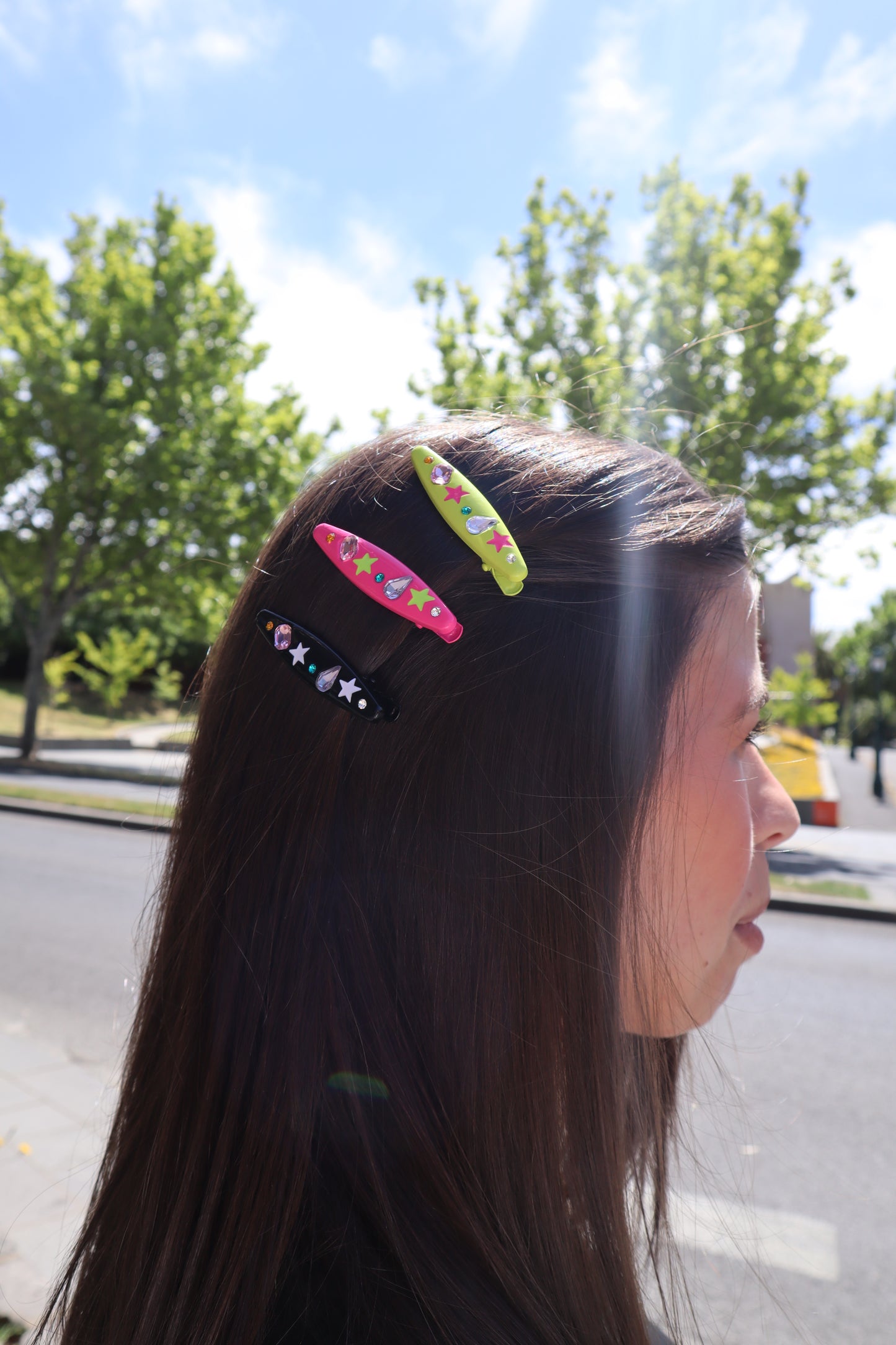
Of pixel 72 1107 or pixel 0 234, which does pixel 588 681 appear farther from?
pixel 0 234

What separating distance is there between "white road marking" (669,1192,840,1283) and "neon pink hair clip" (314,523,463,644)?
312cm

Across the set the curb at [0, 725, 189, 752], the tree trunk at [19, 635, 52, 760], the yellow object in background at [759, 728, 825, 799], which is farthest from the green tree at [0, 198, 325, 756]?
the yellow object in background at [759, 728, 825, 799]

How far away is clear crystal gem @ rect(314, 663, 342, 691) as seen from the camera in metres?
0.93

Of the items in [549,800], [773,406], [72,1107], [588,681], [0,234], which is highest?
[0,234]

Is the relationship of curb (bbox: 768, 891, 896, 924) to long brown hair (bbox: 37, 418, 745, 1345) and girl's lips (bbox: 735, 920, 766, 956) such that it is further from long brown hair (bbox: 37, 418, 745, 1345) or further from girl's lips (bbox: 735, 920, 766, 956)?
long brown hair (bbox: 37, 418, 745, 1345)

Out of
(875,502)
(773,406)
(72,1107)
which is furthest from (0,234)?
(72,1107)

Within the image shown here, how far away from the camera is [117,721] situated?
3569 cm

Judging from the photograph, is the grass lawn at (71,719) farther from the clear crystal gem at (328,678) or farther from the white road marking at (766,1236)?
the clear crystal gem at (328,678)

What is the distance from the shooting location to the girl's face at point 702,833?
107 centimetres

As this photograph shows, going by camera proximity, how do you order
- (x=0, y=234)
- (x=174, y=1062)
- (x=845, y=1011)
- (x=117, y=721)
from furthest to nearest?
1. (x=117, y=721)
2. (x=0, y=234)
3. (x=845, y=1011)
4. (x=174, y=1062)

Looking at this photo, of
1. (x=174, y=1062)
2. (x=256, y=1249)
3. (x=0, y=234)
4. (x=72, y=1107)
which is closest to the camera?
(x=256, y=1249)

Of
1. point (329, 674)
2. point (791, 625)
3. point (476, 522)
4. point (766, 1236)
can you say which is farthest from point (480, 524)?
point (791, 625)

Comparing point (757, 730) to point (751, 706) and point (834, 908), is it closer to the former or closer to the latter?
point (751, 706)

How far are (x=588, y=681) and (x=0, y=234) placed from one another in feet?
78.6
